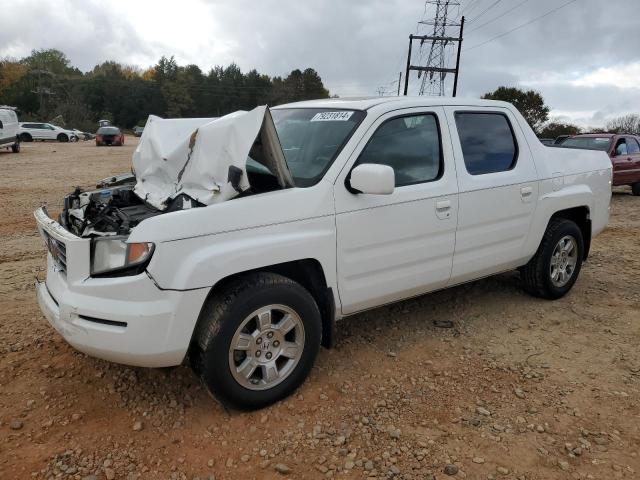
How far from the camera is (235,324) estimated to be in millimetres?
2881

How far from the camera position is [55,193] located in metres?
12.3

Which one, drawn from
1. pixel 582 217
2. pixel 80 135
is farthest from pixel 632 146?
pixel 80 135

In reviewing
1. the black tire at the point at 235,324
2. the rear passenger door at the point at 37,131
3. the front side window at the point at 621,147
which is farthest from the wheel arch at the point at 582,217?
the rear passenger door at the point at 37,131

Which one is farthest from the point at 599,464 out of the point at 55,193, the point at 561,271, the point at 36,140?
the point at 36,140

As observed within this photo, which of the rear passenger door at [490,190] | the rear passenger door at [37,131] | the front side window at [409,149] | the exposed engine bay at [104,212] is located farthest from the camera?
the rear passenger door at [37,131]

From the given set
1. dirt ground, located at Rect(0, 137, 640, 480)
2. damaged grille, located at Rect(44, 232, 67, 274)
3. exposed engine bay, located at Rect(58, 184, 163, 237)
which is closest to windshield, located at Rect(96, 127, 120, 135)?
dirt ground, located at Rect(0, 137, 640, 480)

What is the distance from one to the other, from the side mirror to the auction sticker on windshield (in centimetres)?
62

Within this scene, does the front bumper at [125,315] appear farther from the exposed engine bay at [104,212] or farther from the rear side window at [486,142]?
the rear side window at [486,142]

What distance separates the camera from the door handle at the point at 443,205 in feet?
12.2

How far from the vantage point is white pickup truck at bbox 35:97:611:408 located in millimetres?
2746

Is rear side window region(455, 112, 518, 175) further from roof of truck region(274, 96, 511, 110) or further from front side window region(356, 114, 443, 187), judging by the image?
front side window region(356, 114, 443, 187)

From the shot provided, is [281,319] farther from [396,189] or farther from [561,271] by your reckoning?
[561,271]

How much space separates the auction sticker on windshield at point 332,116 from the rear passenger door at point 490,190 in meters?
0.87

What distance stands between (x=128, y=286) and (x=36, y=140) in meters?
41.5
